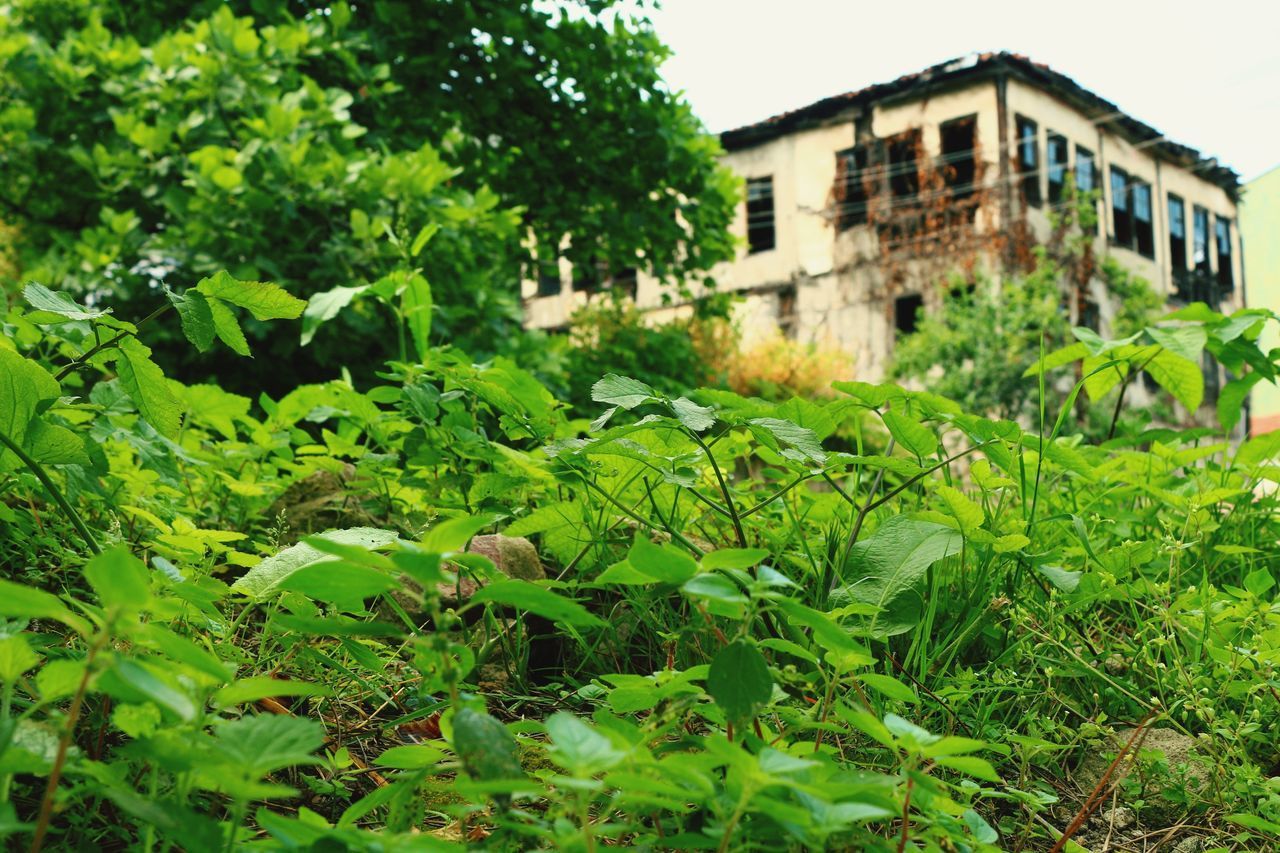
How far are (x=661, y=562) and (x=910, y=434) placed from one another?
28.9 inches

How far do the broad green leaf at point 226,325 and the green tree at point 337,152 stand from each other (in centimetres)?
94

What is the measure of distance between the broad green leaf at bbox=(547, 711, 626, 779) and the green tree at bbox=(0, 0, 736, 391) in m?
1.66

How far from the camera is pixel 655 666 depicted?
1497 mm

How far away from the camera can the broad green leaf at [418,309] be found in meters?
2.12

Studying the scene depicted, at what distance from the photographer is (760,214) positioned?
63.4ft

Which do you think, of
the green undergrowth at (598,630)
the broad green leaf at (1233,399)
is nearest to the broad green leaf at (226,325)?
the green undergrowth at (598,630)

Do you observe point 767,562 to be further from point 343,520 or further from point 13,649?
point 13,649

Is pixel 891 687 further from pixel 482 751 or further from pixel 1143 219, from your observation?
pixel 1143 219

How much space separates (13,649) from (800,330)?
1817 centimetres

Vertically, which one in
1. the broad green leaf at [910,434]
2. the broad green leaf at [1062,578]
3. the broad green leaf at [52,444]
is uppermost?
the broad green leaf at [52,444]

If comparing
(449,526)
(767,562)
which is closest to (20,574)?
(449,526)

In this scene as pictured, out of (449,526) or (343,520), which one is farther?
(343,520)

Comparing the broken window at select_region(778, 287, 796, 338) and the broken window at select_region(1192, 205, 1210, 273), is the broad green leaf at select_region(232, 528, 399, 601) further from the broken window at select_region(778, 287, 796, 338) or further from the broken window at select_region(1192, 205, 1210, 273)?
the broken window at select_region(1192, 205, 1210, 273)

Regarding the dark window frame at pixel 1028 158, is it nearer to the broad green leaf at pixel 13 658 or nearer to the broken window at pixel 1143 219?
the broken window at pixel 1143 219
